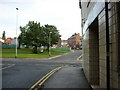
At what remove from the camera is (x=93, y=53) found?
9.20m

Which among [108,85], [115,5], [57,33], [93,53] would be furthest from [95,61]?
[57,33]

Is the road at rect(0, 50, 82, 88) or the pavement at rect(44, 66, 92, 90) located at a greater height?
the pavement at rect(44, 66, 92, 90)

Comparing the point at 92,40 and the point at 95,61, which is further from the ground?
the point at 92,40

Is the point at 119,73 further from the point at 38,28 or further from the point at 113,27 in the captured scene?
the point at 38,28

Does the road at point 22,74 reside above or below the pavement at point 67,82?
below

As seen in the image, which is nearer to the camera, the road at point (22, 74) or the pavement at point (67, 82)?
the pavement at point (67, 82)

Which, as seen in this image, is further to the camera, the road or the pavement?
the road

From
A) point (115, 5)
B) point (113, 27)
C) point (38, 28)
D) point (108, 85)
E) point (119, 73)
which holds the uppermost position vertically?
point (38, 28)

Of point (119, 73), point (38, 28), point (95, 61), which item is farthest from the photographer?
point (38, 28)

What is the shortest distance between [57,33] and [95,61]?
78295mm

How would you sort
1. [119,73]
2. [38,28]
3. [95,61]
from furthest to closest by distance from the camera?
[38,28]
[95,61]
[119,73]

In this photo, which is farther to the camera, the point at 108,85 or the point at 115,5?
the point at 108,85

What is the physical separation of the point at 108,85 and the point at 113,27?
1262 mm

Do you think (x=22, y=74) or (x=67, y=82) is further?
(x=22, y=74)
